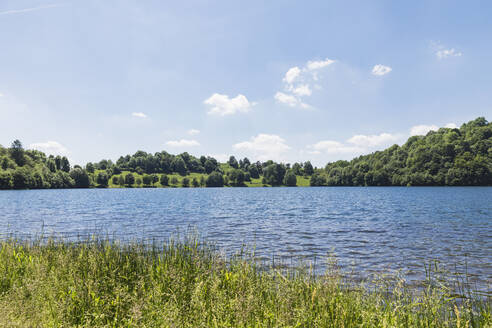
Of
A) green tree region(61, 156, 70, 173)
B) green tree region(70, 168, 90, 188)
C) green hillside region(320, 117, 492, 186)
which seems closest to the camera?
green hillside region(320, 117, 492, 186)

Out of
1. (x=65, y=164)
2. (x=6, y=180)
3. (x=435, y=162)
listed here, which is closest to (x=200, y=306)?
(x=6, y=180)

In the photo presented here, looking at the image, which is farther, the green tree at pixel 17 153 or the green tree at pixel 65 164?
the green tree at pixel 65 164

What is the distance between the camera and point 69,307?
588 centimetres

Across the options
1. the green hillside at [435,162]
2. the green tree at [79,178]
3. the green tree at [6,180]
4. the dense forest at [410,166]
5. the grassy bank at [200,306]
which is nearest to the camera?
the grassy bank at [200,306]

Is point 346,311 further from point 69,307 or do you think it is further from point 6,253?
point 6,253

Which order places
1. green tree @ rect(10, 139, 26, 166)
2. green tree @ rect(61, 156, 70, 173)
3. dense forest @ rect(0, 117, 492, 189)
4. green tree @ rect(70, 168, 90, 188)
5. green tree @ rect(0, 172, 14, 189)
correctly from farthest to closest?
green tree @ rect(61, 156, 70, 173), green tree @ rect(70, 168, 90, 188), green tree @ rect(10, 139, 26, 166), dense forest @ rect(0, 117, 492, 189), green tree @ rect(0, 172, 14, 189)

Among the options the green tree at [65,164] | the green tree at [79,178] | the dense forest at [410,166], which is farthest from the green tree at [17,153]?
the green tree at [65,164]

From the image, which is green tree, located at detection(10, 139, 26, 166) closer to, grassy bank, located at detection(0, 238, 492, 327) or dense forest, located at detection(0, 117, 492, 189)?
dense forest, located at detection(0, 117, 492, 189)

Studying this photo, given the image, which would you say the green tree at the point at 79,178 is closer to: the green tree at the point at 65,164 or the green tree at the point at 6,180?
the green tree at the point at 65,164

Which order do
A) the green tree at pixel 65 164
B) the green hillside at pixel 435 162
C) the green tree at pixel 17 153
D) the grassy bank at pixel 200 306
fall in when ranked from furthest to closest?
the green tree at pixel 65 164 < the green tree at pixel 17 153 < the green hillside at pixel 435 162 < the grassy bank at pixel 200 306

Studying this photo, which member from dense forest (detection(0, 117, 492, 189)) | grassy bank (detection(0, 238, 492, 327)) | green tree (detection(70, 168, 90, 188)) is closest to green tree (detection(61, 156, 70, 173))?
dense forest (detection(0, 117, 492, 189))

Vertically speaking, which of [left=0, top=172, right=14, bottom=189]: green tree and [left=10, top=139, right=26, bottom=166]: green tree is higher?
[left=10, top=139, right=26, bottom=166]: green tree

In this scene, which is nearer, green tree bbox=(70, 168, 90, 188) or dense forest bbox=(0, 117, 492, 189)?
dense forest bbox=(0, 117, 492, 189)

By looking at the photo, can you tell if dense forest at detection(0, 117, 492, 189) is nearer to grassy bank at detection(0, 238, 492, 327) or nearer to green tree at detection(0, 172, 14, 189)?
green tree at detection(0, 172, 14, 189)
